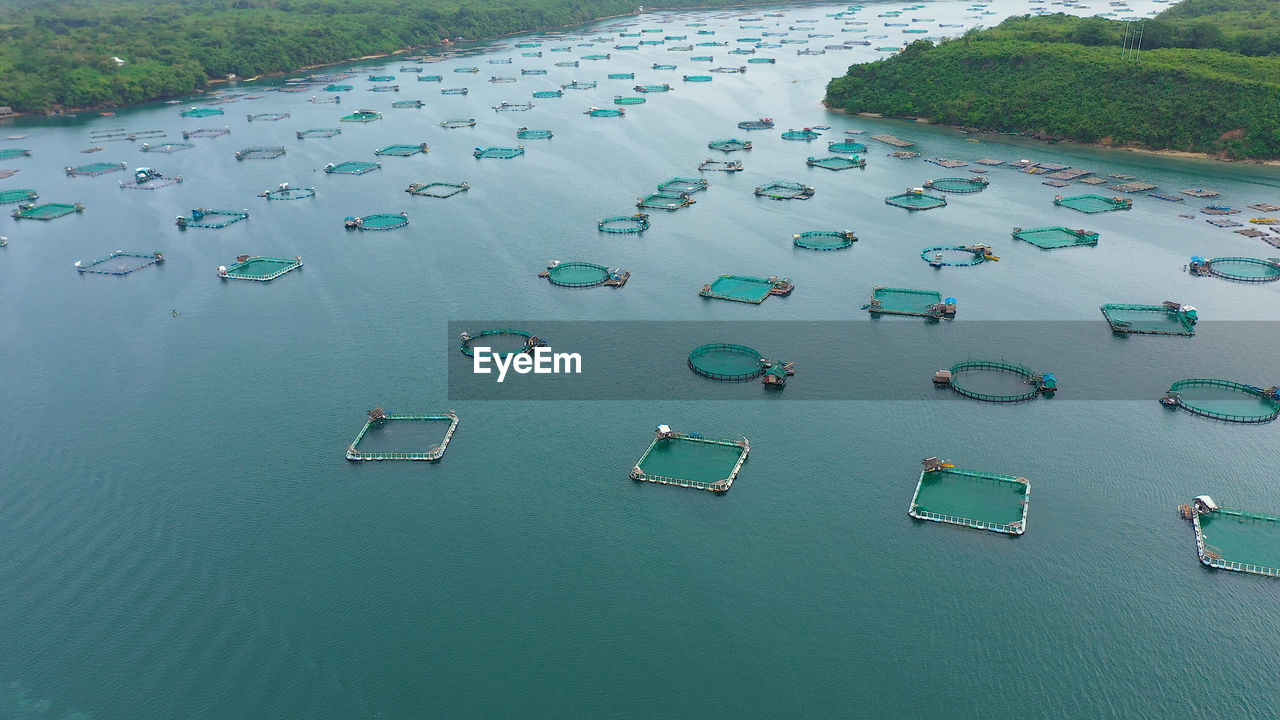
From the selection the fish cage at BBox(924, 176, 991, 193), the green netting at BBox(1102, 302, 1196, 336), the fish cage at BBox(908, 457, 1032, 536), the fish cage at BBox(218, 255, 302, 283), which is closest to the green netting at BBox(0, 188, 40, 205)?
the fish cage at BBox(218, 255, 302, 283)

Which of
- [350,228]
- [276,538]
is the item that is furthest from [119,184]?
Result: [276,538]

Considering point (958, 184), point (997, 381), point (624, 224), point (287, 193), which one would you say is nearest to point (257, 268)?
point (287, 193)

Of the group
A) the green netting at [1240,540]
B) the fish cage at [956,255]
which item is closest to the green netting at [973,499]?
the green netting at [1240,540]

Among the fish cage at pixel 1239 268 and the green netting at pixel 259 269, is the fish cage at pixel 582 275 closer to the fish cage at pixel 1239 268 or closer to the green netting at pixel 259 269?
the green netting at pixel 259 269

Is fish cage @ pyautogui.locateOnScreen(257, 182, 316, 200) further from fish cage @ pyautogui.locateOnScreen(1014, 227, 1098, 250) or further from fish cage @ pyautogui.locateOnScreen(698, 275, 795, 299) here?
fish cage @ pyautogui.locateOnScreen(1014, 227, 1098, 250)

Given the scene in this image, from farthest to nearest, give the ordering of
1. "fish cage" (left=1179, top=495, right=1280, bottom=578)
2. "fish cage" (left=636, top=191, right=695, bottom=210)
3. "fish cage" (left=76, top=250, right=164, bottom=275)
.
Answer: "fish cage" (left=636, top=191, right=695, bottom=210) → "fish cage" (left=76, top=250, right=164, bottom=275) → "fish cage" (left=1179, top=495, right=1280, bottom=578)

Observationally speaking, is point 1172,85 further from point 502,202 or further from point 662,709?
point 662,709

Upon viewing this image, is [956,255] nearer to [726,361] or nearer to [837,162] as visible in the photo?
[726,361]
